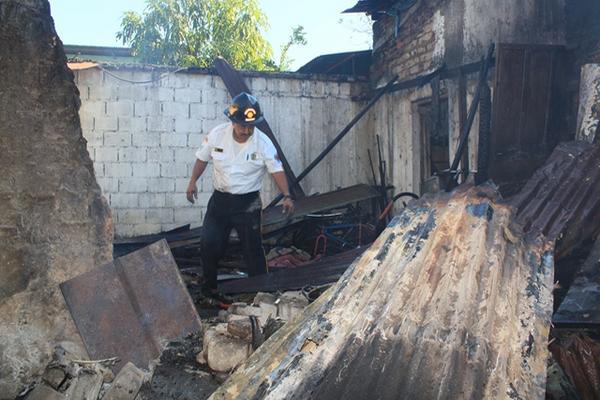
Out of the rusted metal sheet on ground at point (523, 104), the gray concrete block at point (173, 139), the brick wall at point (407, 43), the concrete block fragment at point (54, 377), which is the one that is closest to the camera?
the concrete block fragment at point (54, 377)

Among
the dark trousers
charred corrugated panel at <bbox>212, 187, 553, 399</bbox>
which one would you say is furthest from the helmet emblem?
charred corrugated panel at <bbox>212, 187, 553, 399</bbox>

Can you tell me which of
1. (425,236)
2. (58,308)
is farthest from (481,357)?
(58,308)

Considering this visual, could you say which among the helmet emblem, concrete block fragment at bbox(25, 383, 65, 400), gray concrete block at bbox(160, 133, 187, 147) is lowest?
concrete block fragment at bbox(25, 383, 65, 400)

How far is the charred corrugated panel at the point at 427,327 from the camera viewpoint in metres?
2.04

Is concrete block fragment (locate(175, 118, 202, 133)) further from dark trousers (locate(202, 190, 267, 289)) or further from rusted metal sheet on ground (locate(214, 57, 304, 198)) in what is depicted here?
dark trousers (locate(202, 190, 267, 289))

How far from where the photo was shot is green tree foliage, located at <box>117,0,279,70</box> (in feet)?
50.1

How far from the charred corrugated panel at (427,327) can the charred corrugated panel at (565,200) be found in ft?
1.46

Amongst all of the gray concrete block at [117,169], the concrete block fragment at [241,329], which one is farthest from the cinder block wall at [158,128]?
the concrete block fragment at [241,329]

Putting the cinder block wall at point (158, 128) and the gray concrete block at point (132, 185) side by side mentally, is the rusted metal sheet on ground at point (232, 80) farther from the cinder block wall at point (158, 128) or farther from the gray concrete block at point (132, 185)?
the gray concrete block at point (132, 185)

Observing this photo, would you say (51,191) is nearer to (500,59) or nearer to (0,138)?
(0,138)

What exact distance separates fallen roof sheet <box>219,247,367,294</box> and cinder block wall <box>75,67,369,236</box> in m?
3.72

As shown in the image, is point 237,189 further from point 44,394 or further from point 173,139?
point 173,139

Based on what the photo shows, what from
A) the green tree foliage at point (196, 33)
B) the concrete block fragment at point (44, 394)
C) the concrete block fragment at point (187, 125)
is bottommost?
the concrete block fragment at point (44, 394)

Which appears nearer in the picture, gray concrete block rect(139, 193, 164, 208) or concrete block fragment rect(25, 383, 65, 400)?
concrete block fragment rect(25, 383, 65, 400)
